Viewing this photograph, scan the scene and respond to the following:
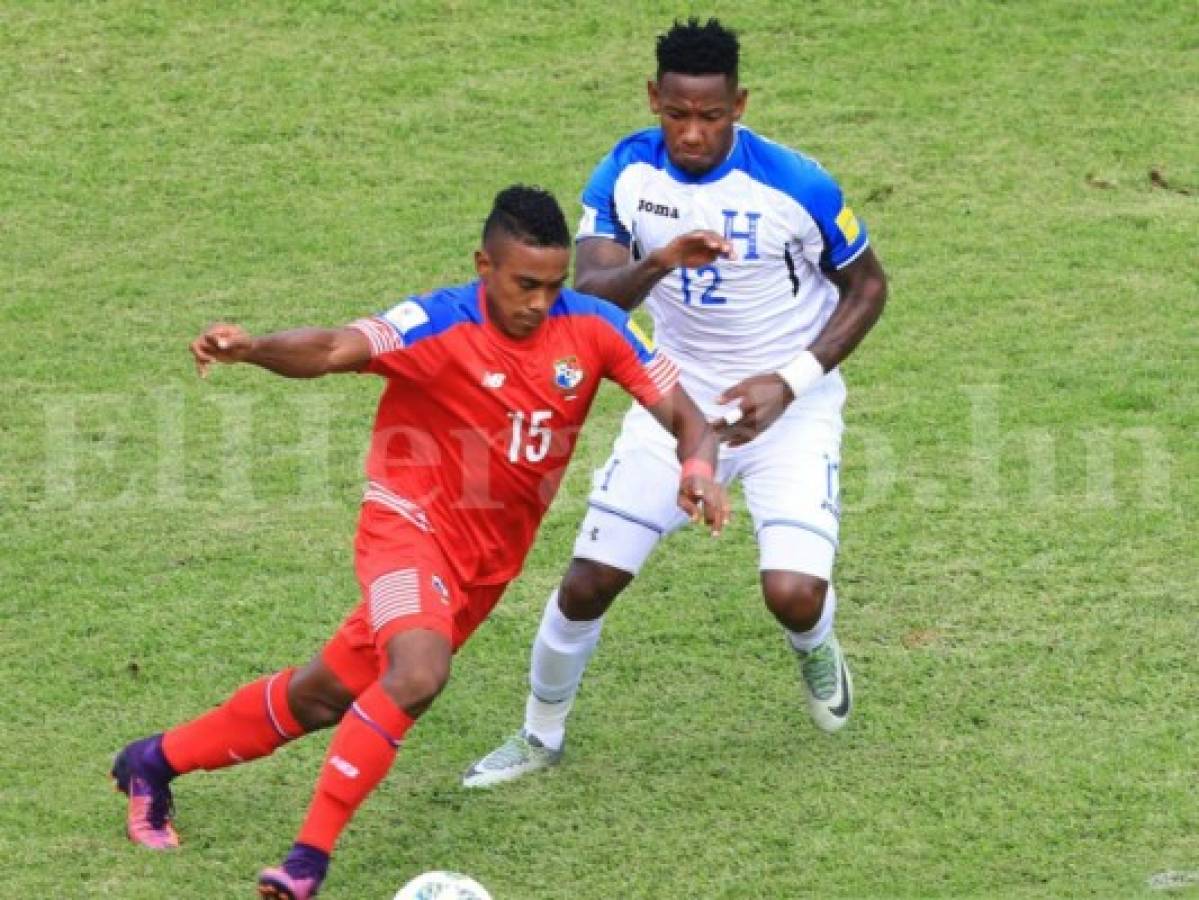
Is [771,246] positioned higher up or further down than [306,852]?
higher up

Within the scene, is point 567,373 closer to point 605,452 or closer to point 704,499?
point 704,499

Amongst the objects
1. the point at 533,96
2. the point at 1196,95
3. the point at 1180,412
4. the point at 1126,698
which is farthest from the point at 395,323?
the point at 1196,95

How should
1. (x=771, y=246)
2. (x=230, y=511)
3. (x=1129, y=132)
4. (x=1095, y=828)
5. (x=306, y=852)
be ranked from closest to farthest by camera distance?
(x=306, y=852) → (x=1095, y=828) → (x=771, y=246) → (x=230, y=511) → (x=1129, y=132)

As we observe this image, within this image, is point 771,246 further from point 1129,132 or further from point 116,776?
point 1129,132

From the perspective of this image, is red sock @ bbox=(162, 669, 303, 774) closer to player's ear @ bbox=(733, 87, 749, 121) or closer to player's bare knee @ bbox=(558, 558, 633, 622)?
player's bare knee @ bbox=(558, 558, 633, 622)

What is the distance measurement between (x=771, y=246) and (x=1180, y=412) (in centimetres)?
343

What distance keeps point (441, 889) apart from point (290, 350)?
165cm

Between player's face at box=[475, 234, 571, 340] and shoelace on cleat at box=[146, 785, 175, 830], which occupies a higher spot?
player's face at box=[475, 234, 571, 340]

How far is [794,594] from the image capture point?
27.4ft

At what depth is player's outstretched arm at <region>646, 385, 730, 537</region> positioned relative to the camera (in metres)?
7.65

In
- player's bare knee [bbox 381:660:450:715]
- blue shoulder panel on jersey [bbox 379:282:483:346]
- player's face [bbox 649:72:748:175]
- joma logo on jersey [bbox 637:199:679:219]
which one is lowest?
player's bare knee [bbox 381:660:450:715]

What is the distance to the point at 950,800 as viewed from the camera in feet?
27.0

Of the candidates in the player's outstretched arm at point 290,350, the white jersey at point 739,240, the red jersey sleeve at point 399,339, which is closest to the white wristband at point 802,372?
the white jersey at point 739,240

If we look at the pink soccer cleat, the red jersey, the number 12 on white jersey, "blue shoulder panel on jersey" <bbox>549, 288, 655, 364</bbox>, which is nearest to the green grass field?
the pink soccer cleat
